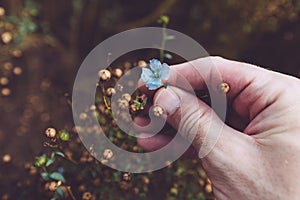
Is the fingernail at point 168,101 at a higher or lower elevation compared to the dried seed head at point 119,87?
lower

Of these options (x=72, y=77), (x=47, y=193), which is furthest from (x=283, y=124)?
(x=72, y=77)

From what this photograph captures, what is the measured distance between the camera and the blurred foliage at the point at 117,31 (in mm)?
878

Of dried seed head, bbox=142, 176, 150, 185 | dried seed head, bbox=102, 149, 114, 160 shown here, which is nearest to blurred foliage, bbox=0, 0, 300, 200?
dried seed head, bbox=142, 176, 150, 185

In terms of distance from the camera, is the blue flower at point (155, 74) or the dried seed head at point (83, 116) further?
the dried seed head at point (83, 116)

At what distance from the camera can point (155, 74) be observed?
699 millimetres

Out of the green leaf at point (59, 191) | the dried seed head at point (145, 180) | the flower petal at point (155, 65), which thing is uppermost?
the flower petal at point (155, 65)

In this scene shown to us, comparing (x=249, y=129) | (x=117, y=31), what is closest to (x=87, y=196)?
(x=249, y=129)

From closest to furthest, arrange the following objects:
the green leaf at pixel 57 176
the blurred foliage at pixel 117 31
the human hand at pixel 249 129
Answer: the human hand at pixel 249 129
the green leaf at pixel 57 176
the blurred foliage at pixel 117 31

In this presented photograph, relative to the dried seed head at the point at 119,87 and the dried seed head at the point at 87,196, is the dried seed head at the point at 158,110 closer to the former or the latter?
the dried seed head at the point at 119,87

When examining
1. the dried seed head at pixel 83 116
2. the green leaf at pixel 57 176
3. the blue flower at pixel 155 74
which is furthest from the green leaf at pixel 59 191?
the blue flower at pixel 155 74

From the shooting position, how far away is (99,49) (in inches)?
50.0

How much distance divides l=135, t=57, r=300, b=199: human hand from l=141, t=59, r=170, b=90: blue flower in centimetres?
4

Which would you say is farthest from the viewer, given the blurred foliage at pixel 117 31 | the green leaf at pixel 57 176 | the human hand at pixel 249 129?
the blurred foliage at pixel 117 31

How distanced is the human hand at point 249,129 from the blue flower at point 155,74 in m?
0.04
